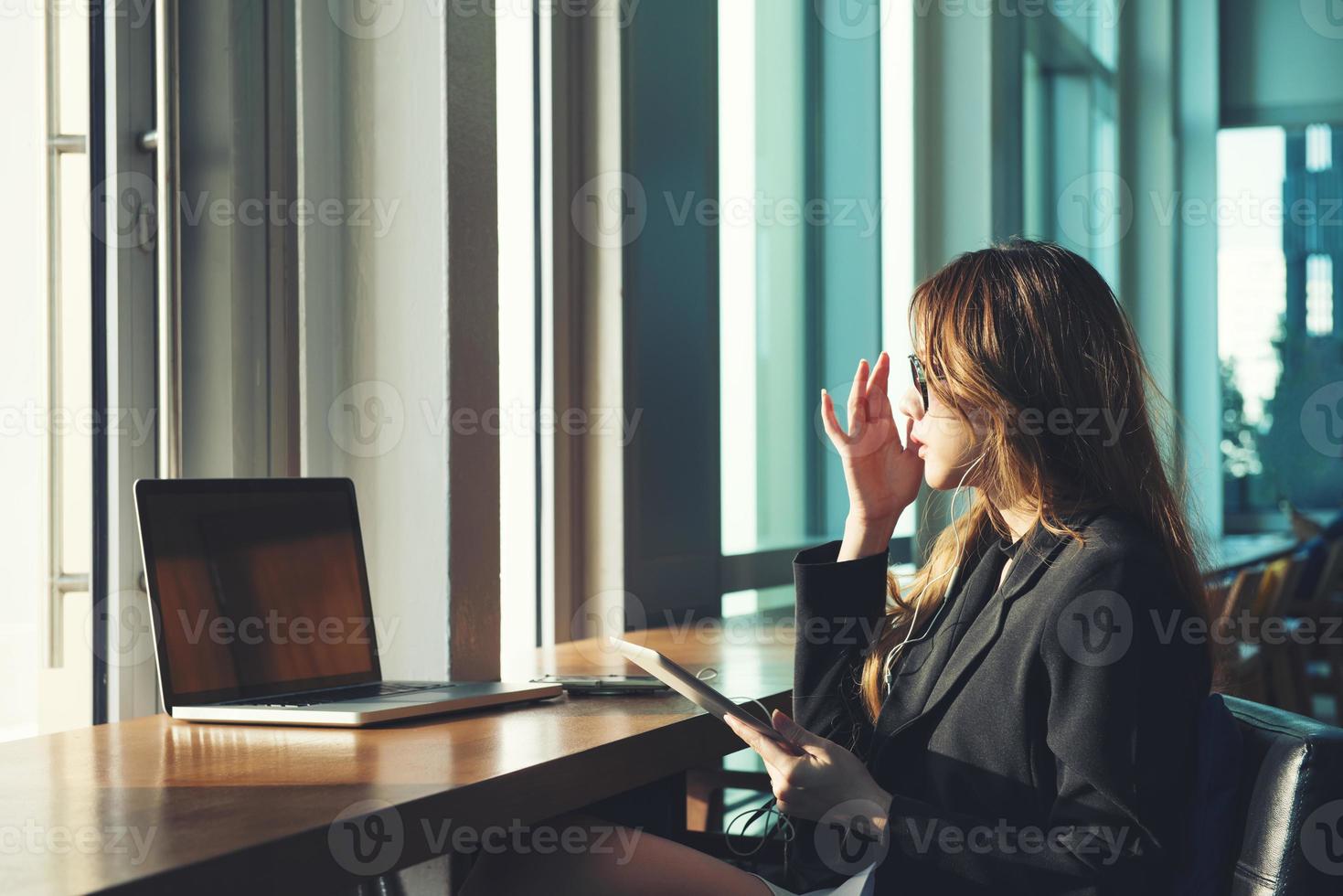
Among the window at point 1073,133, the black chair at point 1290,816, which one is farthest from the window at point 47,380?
the window at point 1073,133

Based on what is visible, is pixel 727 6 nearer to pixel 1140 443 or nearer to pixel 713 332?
pixel 713 332

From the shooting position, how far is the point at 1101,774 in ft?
4.00

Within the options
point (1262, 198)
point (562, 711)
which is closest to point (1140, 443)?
point (562, 711)

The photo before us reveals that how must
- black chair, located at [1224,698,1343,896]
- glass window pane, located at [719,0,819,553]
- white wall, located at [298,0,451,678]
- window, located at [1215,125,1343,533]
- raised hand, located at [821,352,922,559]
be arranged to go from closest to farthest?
black chair, located at [1224,698,1343,896] < raised hand, located at [821,352,922,559] < white wall, located at [298,0,451,678] < glass window pane, located at [719,0,819,553] < window, located at [1215,125,1343,533]

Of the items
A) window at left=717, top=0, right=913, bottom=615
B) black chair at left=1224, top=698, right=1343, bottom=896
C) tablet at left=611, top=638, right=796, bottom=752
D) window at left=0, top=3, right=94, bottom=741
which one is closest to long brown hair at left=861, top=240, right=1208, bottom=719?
black chair at left=1224, top=698, right=1343, bottom=896

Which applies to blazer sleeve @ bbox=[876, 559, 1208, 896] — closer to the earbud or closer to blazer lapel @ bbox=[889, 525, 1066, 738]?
blazer lapel @ bbox=[889, 525, 1066, 738]

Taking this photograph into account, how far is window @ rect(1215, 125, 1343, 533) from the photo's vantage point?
6.97 meters

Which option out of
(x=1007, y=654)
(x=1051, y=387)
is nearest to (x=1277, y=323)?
(x=1051, y=387)

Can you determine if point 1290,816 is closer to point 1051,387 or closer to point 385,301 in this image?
point 1051,387

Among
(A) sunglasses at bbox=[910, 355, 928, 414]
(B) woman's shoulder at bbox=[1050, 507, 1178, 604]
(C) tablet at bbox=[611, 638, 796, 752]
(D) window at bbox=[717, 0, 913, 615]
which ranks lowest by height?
(C) tablet at bbox=[611, 638, 796, 752]

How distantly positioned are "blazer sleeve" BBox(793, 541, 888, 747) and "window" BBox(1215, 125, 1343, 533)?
19.9ft

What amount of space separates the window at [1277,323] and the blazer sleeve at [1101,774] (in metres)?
6.32

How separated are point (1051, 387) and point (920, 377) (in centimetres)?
19

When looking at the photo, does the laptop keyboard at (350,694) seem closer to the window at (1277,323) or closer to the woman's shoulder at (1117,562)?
the woman's shoulder at (1117,562)
